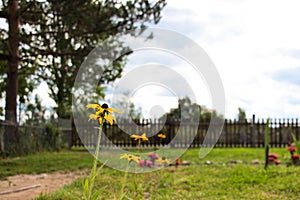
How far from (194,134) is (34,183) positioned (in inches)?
404

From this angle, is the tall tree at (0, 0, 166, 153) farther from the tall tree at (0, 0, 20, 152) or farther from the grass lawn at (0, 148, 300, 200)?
the grass lawn at (0, 148, 300, 200)

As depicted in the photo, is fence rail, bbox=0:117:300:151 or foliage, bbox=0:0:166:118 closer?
foliage, bbox=0:0:166:118

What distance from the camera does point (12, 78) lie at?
38.7 ft

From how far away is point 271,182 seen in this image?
5449 millimetres

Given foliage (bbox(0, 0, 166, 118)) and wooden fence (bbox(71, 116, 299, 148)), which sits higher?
foliage (bbox(0, 0, 166, 118))

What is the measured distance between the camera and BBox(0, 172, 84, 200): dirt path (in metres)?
4.96

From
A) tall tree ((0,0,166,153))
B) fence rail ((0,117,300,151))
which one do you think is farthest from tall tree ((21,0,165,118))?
fence rail ((0,117,300,151))

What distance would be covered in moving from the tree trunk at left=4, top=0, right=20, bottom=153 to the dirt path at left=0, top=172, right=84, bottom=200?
3.70 meters

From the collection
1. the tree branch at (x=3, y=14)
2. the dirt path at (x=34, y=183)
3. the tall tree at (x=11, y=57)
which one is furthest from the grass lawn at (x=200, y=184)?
the tree branch at (x=3, y=14)

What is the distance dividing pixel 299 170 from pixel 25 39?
7.81 m

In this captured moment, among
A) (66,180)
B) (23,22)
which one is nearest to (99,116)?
(66,180)

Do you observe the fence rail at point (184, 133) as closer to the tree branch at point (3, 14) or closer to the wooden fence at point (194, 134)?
the wooden fence at point (194, 134)

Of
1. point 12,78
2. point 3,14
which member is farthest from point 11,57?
point 3,14

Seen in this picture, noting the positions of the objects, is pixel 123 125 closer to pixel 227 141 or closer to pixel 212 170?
pixel 227 141
